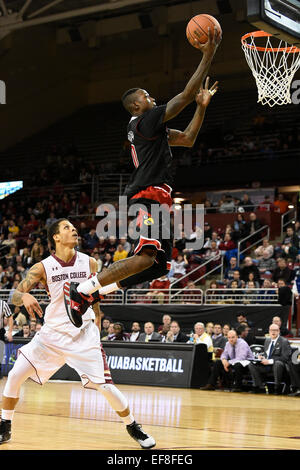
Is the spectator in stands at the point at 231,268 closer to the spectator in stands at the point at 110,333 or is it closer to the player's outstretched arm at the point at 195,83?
the spectator in stands at the point at 110,333

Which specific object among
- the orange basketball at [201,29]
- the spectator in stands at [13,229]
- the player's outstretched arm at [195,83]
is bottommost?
the player's outstretched arm at [195,83]

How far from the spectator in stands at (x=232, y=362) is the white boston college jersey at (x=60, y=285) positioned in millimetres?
8532

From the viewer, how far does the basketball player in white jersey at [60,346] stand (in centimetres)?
642

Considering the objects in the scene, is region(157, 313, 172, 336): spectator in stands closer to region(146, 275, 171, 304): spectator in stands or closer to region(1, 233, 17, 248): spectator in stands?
region(146, 275, 171, 304): spectator in stands

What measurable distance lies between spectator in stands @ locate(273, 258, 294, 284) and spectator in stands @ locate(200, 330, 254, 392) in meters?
2.71

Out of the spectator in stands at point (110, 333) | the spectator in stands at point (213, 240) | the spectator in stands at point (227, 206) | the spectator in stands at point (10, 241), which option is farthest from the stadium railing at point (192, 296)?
the spectator in stands at point (227, 206)

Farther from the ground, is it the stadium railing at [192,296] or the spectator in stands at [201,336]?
the stadium railing at [192,296]

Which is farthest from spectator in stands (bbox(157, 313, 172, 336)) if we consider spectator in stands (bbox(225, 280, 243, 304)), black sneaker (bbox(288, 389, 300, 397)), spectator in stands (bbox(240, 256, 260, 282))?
black sneaker (bbox(288, 389, 300, 397))

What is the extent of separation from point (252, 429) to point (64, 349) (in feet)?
8.90

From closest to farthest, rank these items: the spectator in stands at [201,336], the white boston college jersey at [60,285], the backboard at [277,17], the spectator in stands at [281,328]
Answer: the white boston college jersey at [60,285]
the backboard at [277,17]
the spectator in stands at [281,328]
the spectator in stands at [201,336]

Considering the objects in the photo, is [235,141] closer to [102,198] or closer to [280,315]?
[102,198]

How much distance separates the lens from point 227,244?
20078 millimetres

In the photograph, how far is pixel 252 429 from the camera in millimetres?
8125

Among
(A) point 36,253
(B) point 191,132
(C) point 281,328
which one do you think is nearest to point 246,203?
(A) point 36,253
